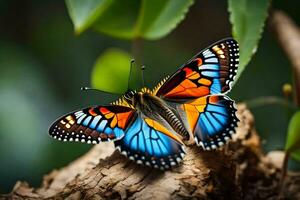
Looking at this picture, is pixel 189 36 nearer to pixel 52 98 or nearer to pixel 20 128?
pixel 52 98

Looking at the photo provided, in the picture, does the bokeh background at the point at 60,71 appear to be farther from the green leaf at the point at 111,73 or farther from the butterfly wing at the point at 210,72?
the butterfly wing at the point at 210,72

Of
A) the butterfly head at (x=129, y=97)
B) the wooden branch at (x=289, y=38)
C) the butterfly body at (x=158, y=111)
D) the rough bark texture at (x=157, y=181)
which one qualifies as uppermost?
the wooden branch at (x=289, y=38)

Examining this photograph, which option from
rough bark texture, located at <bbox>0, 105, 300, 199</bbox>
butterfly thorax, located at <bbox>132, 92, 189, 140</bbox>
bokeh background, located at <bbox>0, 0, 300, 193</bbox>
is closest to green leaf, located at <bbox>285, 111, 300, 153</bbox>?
rough bark texture, located at <bbox>0, 105, 300, 199</bbox>

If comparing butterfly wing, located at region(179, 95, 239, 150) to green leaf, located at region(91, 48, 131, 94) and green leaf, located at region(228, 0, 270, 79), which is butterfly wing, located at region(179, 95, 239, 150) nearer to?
green leaf, located at region(228, 0, 270, 79)

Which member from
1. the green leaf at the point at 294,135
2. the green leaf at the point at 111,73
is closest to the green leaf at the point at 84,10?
the green leaf at the point at 111,73

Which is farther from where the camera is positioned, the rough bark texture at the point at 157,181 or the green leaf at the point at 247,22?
the green leaf at the point at 247,22

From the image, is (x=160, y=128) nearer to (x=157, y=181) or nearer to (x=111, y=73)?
(x=157, y=181)
